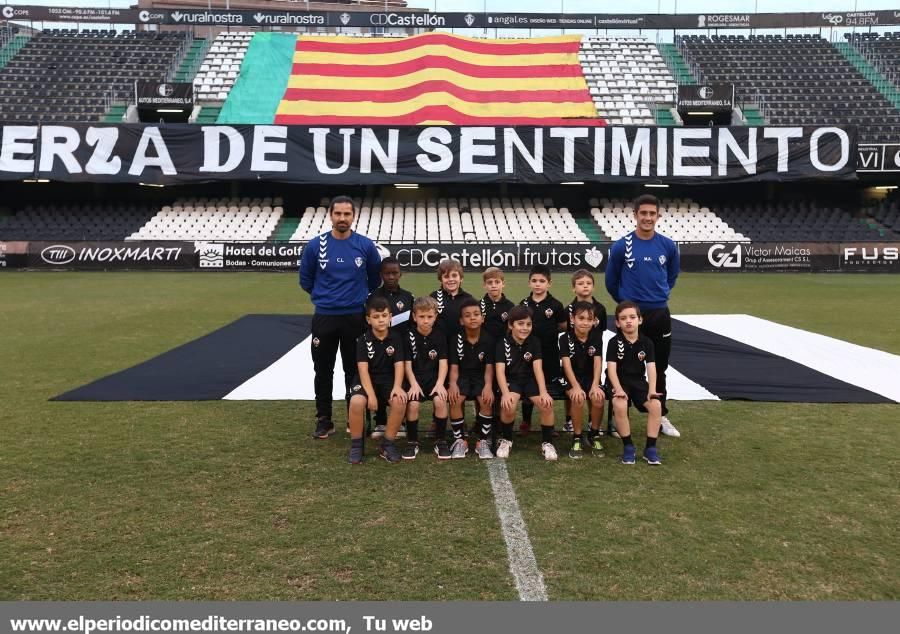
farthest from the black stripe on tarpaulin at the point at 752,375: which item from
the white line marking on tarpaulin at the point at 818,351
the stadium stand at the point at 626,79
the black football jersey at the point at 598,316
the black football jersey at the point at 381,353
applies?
the stadium stand at the point at 626,79

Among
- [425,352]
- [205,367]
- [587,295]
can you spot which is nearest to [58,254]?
[205,367]

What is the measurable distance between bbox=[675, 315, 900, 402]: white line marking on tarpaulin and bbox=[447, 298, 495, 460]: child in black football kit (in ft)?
14.4

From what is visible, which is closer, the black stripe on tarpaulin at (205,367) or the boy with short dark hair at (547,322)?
the boy with short dark hair at (547,322)

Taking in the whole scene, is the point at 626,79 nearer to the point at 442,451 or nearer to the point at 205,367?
the point at 205,367

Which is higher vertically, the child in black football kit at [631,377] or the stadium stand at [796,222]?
the stadium stand at [796,222]

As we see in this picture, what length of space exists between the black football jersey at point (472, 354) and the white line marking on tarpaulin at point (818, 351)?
438 centimetres

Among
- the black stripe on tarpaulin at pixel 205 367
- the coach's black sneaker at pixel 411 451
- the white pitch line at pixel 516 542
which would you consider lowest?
the black stripe on tarpaulin at pixel 205 367

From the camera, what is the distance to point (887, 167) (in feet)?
84.3

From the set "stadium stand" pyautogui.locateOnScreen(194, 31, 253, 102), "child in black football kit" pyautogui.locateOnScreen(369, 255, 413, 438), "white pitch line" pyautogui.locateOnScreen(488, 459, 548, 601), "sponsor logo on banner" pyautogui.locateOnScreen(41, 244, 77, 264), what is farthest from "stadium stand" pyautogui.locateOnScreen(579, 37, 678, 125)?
"white pitch line" pyautogui.locateOnScreen(488, 459, 548, 601)

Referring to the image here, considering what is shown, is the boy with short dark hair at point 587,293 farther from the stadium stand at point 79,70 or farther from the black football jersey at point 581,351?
the stadium stand at point 79,70

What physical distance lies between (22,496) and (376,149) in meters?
22.8

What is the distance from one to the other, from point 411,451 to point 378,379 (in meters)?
0.62

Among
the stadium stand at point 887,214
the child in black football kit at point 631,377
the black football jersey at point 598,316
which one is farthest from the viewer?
the stadium stand at point 887,214

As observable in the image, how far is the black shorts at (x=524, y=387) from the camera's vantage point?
5.26m
